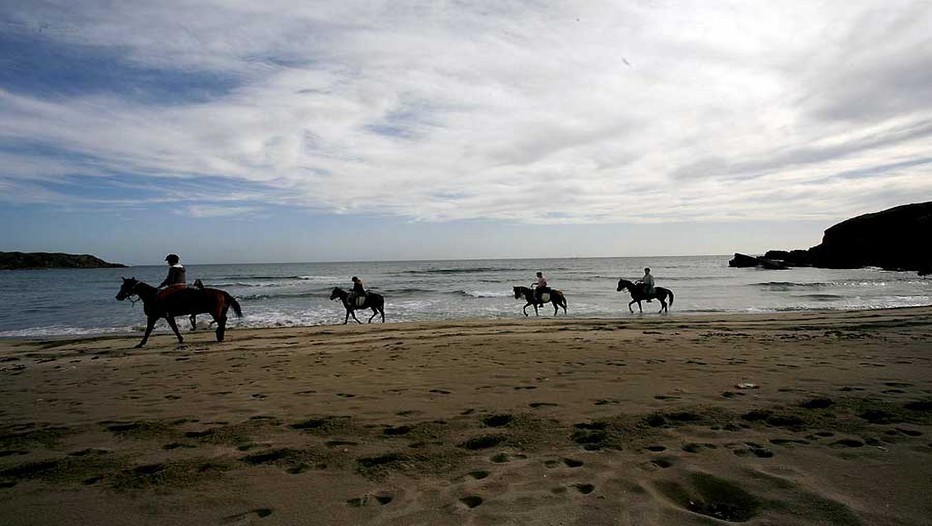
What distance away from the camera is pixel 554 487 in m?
3.29

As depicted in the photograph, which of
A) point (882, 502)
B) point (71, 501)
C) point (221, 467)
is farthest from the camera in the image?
point (221, 467)

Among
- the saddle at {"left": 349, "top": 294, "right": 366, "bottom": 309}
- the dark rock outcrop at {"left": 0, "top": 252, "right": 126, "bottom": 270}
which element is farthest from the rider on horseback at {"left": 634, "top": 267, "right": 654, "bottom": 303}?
the dark rock outcrop at {"left": 0, "top": 252, "right": 126, "bottom": 270}

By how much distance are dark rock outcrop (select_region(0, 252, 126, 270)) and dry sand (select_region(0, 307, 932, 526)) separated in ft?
472

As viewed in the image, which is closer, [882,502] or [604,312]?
[882,502]

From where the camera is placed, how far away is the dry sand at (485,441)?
3.06 m

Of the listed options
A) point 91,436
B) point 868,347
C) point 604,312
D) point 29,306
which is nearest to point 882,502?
point 91,436

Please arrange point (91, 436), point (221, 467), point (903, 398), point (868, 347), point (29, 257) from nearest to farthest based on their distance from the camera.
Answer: point (221, 467) < point (91, 436) < point (903, 398) < point (868, 347) < point (29, 257)

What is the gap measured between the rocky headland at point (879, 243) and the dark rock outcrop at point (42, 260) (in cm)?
14831

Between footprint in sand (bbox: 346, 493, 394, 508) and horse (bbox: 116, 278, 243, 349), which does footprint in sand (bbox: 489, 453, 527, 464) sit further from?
horse (bbox: 116, 278, 243, 349)

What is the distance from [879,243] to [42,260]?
6444 inches

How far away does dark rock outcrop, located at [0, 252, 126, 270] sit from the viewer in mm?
114375

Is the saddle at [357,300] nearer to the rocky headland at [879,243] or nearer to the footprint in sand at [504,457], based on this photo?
the footprint in sand at [504,457]

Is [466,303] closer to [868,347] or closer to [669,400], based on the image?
[868,347]

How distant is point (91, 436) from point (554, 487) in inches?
175
